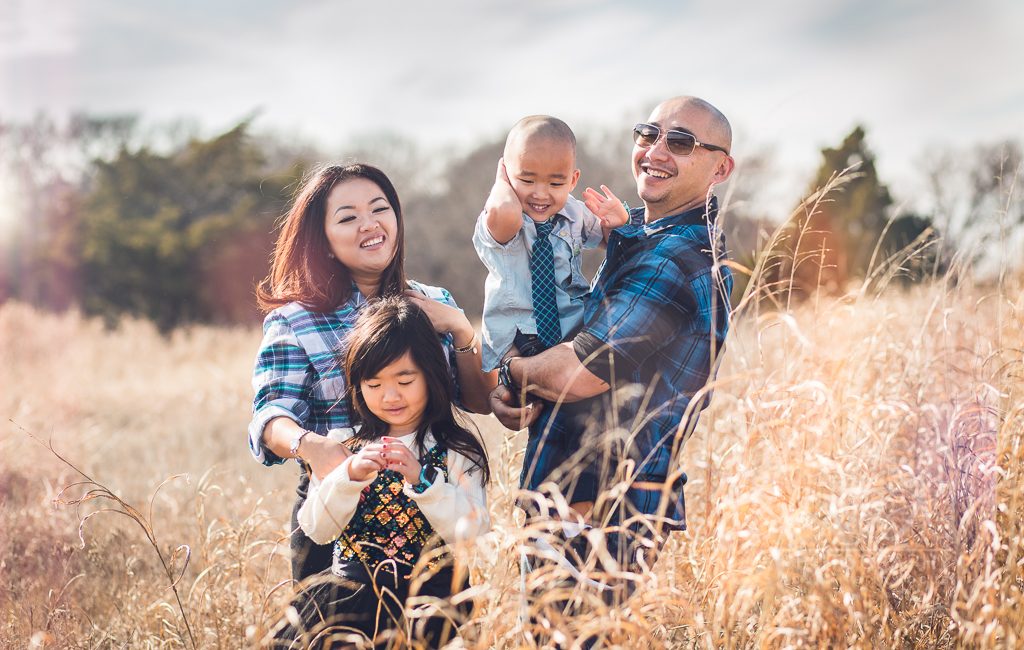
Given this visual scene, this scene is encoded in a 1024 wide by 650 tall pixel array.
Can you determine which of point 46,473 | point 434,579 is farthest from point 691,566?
point 46,473

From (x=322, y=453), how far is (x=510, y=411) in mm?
569

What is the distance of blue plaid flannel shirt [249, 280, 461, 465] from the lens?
2787mm

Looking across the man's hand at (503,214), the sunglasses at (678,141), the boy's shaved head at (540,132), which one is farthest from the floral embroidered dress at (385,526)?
the sunglasses at (678,141)

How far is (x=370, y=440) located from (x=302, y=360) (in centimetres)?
38

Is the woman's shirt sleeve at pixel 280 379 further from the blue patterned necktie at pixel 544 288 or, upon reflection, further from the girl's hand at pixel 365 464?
the blue patterned necktie at pixel 544 288

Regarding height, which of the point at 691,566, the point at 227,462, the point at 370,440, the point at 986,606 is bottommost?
the point at 227,462

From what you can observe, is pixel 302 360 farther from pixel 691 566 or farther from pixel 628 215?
pixel 691 566

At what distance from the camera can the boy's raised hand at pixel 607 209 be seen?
9.23 feet

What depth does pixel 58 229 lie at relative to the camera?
20281mm

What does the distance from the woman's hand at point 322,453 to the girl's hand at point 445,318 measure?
1.65 ft

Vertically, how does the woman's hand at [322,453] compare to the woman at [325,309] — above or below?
below

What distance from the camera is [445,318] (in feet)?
9.29

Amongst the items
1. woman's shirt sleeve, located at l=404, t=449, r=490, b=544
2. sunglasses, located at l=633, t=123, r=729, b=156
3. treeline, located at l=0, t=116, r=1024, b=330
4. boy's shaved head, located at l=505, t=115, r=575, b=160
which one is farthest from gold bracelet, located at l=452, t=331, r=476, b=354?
treeline, located at l=0, t=116, r=1024, b=330

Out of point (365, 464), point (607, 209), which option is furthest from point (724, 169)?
point (365, 464)
